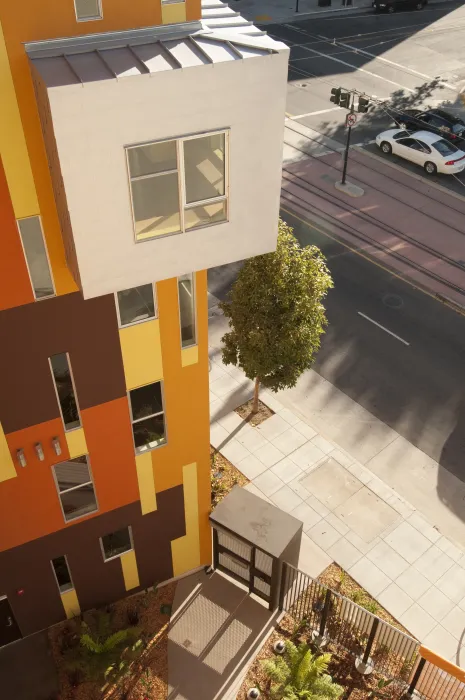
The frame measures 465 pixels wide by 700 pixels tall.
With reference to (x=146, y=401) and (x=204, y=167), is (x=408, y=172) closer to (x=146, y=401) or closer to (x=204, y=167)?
(x=146, y=401)

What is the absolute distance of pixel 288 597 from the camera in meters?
13.2

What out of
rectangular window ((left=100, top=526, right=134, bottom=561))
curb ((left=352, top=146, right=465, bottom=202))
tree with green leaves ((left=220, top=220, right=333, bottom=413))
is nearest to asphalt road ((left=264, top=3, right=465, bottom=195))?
curb ((left=352, top=146, right=465, bottom=202))

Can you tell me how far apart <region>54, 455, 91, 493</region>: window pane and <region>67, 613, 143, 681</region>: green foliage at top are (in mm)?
3070

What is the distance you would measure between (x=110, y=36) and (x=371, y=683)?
39.7 ft

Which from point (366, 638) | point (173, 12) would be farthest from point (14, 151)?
point (366, 638)

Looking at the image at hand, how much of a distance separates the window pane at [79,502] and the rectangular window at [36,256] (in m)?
4.15

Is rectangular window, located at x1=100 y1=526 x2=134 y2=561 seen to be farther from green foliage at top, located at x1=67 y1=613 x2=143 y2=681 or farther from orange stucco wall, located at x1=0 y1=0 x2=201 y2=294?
orange stucco wall, located at x1=0 y1=0 x2=201 y2=294

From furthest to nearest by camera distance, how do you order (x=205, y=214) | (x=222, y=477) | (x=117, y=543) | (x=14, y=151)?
1. (x=222, y=477)
2. (x=117, y=543)
3. (x=205, y=214)
4. (x=14, y=151)

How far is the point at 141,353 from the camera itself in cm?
1002

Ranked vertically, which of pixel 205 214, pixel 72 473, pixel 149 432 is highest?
pixel 205 214

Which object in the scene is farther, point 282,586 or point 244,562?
point 244,562

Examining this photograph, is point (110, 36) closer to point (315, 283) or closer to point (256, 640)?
point (315, 283)

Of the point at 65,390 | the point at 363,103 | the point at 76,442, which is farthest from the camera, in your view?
the point at 363,103

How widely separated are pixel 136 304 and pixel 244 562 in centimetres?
648
